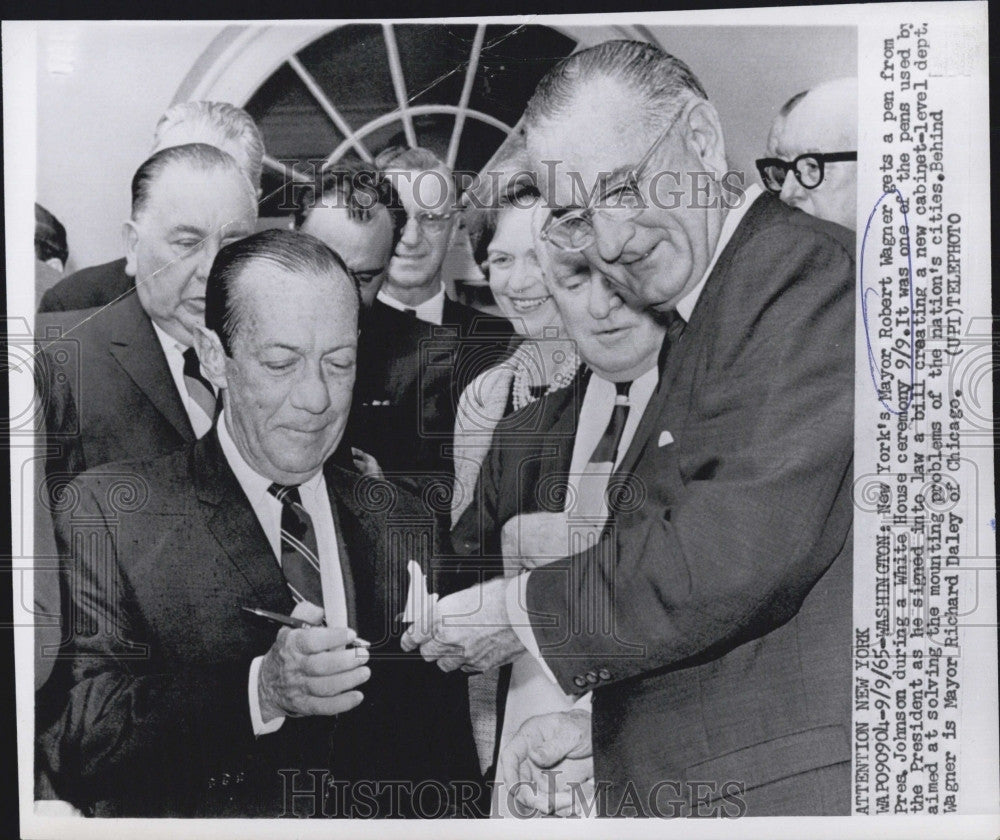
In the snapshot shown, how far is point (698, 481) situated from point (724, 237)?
587mm

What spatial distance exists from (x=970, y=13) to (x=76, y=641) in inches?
105

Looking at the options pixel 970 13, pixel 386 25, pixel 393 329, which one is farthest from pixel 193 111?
pixel 970 13

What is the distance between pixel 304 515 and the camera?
8.21 ft

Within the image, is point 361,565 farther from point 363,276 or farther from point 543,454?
point 363,276

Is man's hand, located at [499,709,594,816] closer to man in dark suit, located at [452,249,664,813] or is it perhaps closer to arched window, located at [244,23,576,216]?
man in dark suit, located at [452,249,664,813]

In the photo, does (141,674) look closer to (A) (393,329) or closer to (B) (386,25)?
(A) (393,329)

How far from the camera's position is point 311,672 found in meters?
2.50

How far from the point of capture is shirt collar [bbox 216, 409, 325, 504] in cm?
250

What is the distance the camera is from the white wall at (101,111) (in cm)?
251

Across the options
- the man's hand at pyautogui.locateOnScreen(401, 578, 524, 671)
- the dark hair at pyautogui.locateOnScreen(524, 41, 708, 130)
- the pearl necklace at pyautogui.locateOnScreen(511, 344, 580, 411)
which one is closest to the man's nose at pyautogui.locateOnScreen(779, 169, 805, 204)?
the dark hair at pyautogui.locateOnScreen(524, 41, 708, 130)

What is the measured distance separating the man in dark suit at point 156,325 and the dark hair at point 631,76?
2.55ft

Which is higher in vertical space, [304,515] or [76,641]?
[304,515]

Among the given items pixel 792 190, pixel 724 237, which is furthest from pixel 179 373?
pixel 792 190

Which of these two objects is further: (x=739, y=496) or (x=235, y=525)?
(x=235, y=525)
